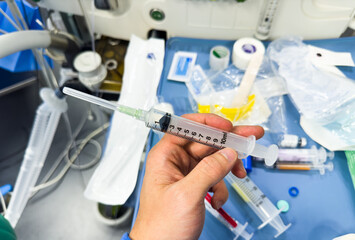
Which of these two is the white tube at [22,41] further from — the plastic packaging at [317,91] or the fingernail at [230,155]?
the plastic packaging at [317,91]

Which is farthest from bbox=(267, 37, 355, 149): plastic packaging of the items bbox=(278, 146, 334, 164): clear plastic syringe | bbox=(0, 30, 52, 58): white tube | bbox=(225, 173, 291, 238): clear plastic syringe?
bbox=(0, 30, 52, 58): white tube

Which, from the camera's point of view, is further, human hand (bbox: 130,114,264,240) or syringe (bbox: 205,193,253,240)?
syringe (bbox: 205,193,253,240)

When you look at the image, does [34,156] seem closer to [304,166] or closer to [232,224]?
[232,224]

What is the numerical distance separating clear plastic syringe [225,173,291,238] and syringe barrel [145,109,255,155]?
0.16 m

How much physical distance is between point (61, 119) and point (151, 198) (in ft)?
Answer: 3.08

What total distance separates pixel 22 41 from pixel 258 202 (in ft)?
2.81

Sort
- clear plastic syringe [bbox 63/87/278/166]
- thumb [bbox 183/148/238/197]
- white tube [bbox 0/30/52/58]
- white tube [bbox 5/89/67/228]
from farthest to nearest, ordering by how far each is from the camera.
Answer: white tube [bbox 5/89/67/228] → white tube [bbox 0/30/52/58] → clear plastic syringe [bbox 63/87/278/166] → thumb [bbox 183/148/238/197]

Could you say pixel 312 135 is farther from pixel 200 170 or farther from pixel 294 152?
pixel 200 170

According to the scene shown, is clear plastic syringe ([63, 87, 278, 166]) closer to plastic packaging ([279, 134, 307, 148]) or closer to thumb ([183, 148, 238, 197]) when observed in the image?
thumb ([183, 148, 238, 197])

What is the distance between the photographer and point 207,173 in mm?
502

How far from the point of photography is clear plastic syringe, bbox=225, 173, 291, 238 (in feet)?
2.12

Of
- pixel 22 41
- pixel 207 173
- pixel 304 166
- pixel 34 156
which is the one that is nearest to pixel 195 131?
pixel 207 173

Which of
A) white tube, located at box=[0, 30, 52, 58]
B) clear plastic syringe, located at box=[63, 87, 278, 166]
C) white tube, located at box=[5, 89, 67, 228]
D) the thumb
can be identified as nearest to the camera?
the thumb

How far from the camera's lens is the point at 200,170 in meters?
0.51
